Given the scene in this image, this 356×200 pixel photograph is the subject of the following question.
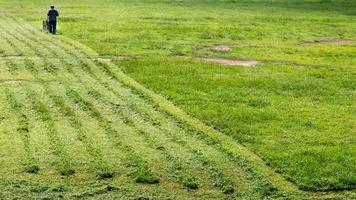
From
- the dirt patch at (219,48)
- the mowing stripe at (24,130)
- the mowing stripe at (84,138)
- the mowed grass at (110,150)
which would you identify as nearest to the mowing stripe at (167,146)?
the mowed grass at (110,150)

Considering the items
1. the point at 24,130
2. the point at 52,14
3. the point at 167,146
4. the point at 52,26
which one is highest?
the point at 52,14

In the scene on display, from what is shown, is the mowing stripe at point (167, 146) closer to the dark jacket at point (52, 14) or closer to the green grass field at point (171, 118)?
the green grass field at point (171, 118)

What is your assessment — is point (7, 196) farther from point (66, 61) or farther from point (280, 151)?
point (66, 61)

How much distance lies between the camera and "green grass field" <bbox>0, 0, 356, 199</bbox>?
17547 mm

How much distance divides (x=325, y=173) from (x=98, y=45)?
93.7ft

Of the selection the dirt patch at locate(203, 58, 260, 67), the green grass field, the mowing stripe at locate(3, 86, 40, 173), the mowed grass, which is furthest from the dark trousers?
the mowing stripe at locate(3, 86, 40, 173)

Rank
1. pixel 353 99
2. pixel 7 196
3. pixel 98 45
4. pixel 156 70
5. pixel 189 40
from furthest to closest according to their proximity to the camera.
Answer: pixel 189 40 < pixel 98 45 < pixel 156 70 < pixel 353 99 < pixel 7 196

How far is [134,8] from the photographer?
3177 inches

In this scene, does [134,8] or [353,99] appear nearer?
[353,99]

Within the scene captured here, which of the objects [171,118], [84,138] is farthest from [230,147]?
[84,138]

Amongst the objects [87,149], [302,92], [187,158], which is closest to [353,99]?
[302,92]

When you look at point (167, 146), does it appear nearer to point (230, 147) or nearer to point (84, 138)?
point (230, 147)

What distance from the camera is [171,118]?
24297mm

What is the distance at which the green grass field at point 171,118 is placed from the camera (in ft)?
57.6
